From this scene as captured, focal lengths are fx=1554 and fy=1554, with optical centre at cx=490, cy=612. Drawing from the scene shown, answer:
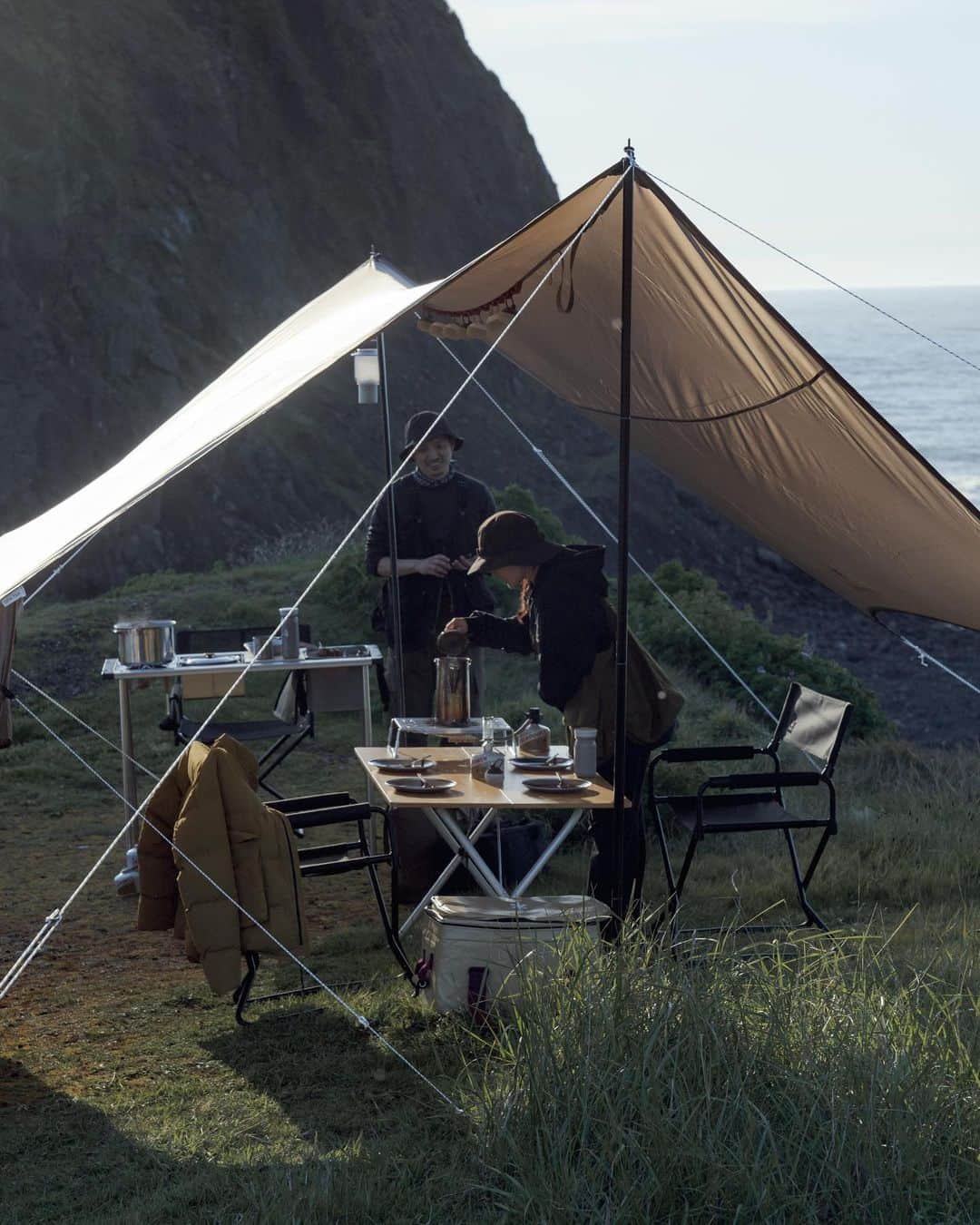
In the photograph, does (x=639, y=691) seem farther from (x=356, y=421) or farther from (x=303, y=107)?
(x=303, y=107)

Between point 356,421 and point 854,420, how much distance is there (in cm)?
1764

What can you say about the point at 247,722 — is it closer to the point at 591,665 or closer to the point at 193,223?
the point at 591,665

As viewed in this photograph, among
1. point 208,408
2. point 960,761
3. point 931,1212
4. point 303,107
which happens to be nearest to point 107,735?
point 208,408

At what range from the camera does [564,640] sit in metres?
4.70

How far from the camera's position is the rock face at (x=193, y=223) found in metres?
19.3

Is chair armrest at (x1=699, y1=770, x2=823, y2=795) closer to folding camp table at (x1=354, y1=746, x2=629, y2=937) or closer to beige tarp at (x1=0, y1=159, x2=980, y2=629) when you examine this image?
folding camp table at (x1=354, y1=746, x2=629, y2=937)

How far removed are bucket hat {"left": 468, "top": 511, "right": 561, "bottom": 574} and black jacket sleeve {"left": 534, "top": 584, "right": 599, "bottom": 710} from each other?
12 centimetres

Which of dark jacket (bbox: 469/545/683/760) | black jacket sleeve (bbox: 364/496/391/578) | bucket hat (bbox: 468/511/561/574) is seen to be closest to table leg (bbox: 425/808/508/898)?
dark jacket (bbox: 469/545/683/760)

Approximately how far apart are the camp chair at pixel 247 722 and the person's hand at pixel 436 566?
1.79 ft

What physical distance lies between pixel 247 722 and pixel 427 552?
1020 mm

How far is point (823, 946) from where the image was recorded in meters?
4.73

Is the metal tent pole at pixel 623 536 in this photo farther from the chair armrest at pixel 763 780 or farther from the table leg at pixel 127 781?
the table leg at pixel 127 781

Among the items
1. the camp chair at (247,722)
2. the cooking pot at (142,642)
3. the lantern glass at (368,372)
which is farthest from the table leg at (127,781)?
the lantern glass at (368,372)

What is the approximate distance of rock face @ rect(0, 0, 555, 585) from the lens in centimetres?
1931
